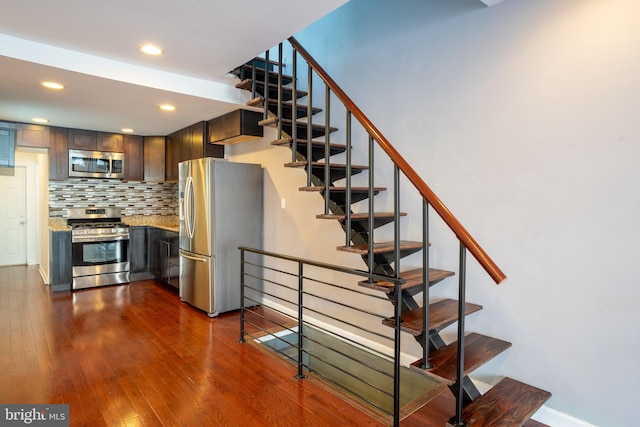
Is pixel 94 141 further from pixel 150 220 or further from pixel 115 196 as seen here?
pixel 150 220

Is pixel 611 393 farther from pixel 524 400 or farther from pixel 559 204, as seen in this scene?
pixel 559 204

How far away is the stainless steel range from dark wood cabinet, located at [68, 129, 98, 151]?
→ 997 mm

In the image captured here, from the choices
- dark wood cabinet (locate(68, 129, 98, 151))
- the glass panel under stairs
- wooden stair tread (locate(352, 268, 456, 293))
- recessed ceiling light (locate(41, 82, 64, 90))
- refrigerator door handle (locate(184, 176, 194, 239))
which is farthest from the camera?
dark wood cabinet (locate(68, 129, 98, 151))

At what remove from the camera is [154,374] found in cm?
269

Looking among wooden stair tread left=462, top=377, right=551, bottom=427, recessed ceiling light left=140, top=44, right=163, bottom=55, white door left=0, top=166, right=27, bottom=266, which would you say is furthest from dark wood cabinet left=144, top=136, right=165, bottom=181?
wooden stair tread left=462, top=377, right=551, bottom=427

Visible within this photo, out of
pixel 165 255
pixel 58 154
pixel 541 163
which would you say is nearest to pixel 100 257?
pixel 165 255

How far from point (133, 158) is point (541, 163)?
18.3ft

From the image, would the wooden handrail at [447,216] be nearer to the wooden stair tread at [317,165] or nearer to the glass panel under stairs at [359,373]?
the wooden stair tread at [317,165]

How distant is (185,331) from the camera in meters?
3.56

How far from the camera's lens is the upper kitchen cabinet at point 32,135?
480 cm

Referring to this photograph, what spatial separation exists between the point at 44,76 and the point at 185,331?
254 cm

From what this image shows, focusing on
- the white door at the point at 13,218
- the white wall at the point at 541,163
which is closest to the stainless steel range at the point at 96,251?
A: the white door at the point at 13,218

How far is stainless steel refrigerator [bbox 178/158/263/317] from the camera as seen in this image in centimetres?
398

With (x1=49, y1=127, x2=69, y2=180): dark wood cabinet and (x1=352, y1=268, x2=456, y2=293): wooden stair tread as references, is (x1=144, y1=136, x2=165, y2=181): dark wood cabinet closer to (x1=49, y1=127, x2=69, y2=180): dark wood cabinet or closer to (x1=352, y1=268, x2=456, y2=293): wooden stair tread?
(x1=49, y1=127, x2=69, y2=180): dark wood cabinet
